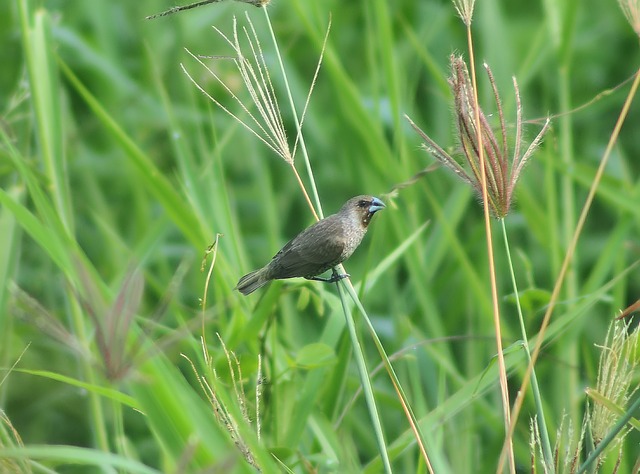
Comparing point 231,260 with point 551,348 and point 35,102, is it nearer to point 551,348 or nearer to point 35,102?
point 35,102

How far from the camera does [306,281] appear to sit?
2.26 m

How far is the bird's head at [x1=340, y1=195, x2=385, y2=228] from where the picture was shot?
218cm

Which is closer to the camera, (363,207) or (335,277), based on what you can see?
(335,277)

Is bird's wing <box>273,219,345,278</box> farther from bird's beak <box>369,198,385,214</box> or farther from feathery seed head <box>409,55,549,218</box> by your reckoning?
feathery seed head <box>409,55,549,218</box>

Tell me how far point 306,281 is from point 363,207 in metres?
0.22

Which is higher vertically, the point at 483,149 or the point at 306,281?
the point at 483,149

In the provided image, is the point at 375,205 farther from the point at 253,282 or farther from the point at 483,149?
the point at 483,149

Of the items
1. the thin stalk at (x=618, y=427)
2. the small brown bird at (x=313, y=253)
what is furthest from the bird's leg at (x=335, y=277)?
the thin stalk at (x=618, y=427)

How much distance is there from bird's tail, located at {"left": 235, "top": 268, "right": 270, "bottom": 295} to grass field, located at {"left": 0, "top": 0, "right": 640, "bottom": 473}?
0.11 m

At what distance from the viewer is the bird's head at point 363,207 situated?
2.18 metres

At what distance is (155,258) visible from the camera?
12.6 ft

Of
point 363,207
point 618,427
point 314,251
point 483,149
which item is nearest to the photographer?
point 618,427

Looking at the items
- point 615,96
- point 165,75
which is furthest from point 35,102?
point 615,96

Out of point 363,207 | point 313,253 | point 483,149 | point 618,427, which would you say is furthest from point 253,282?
point 618,427
